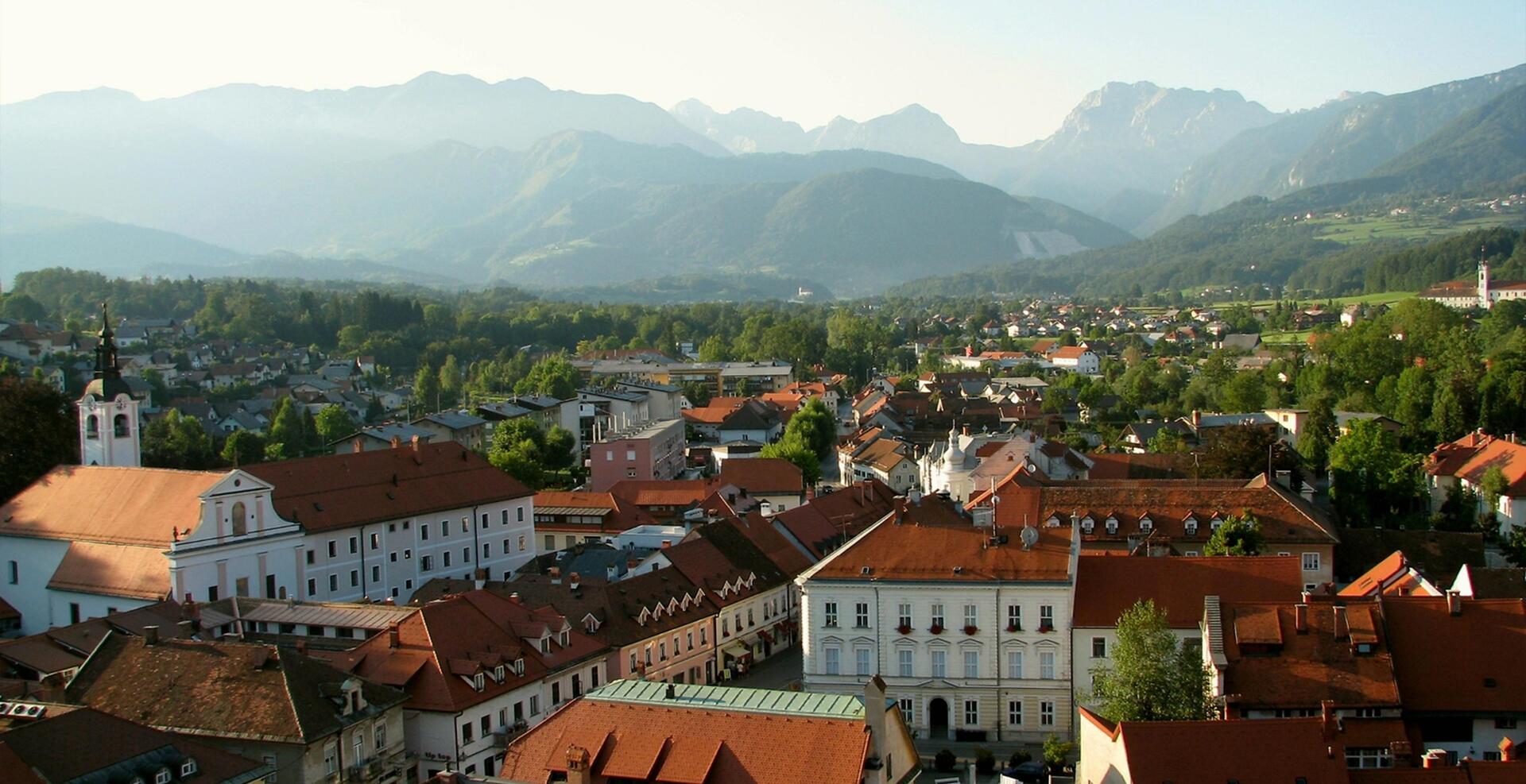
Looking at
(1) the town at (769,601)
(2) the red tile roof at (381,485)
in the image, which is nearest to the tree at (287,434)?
(1) the town at (769,601)

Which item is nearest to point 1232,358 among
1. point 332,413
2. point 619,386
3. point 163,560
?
point 619,386

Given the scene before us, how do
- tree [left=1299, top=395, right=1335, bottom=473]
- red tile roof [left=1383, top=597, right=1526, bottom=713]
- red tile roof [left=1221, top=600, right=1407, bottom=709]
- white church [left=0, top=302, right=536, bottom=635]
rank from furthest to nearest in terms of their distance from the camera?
tree [left=1299, top=395, right=1335, bottom=473] < white church [left=0, top=302, right=536, bottom=635] < red tile roof [left=1221, top=600, right=1407, bottom=709] < red tile roof [left=1383, top=597, right=1526, bottom=713]

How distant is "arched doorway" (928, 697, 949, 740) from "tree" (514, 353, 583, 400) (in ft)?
285

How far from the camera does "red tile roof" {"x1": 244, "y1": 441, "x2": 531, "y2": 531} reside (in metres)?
51.5

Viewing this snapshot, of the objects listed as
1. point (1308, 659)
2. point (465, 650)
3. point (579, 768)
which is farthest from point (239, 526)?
point (1308, 659)

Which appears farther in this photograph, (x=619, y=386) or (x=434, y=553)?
(x=619, y=386)

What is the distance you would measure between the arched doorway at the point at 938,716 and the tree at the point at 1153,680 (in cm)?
862

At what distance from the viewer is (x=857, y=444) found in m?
93.3

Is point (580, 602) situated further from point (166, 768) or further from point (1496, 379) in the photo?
point (1496, 379)

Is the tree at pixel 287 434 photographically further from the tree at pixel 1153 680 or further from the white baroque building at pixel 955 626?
the tree at pixel 1153 680

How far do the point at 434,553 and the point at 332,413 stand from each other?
47.4 meters

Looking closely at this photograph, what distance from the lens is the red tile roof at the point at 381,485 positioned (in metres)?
51.5

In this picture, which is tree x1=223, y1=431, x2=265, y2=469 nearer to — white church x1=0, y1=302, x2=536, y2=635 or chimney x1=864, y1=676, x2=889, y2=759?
white church x1=0, y1=302, x2=536, y2=635

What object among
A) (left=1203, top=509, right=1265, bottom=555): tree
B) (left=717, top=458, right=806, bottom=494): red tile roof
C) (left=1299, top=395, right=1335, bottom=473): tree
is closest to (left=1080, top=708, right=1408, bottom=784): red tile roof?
(left=1203, top=509, right=1265, bottom=555): tree
